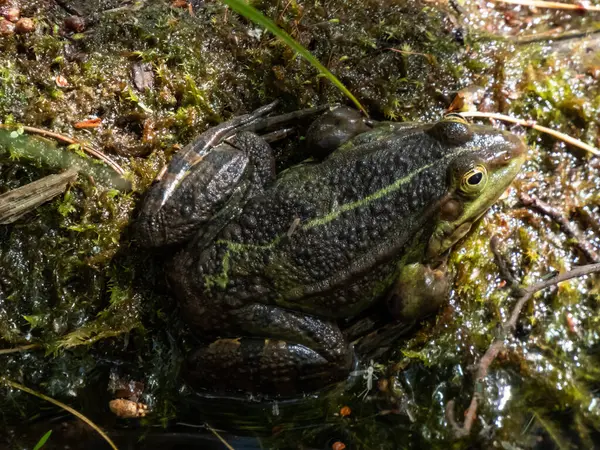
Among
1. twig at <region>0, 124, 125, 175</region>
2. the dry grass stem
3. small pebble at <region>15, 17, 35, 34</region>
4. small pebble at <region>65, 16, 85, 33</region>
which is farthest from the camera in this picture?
small pebble at <region>65, 16, 85, 33</region>

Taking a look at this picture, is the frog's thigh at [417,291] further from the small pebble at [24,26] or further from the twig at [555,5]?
the small pebble at [24,26]

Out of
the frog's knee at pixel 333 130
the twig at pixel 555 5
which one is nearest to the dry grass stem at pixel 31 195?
the frog's knee at pixel 333 130

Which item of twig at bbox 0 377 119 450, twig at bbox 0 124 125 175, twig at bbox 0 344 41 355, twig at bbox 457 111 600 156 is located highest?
twig at bbox 457 111 600 156

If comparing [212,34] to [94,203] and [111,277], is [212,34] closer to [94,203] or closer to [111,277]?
[94,203]

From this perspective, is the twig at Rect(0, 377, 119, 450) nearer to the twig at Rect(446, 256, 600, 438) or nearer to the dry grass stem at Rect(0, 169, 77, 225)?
the dry grass stem at Rect(0, 169, 77, 225)

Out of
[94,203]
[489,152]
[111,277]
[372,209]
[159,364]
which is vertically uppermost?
[489,152]

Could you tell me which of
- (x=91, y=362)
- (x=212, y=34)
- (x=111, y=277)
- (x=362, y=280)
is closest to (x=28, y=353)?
(x=91, y=362)

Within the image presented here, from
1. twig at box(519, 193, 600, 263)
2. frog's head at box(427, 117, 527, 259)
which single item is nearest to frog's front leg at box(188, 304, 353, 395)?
frog's head at box(427, 117, 527, 259)
